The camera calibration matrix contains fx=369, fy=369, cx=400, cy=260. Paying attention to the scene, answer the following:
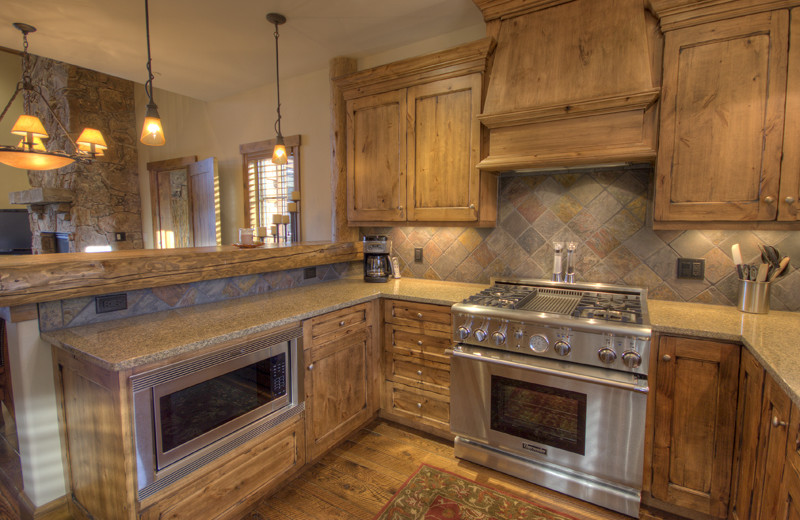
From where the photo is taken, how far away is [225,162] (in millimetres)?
4488

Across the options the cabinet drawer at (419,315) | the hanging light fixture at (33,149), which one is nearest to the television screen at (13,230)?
the hanging light fixture at (33,149)

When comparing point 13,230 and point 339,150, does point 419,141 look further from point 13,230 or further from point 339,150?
point 13,230

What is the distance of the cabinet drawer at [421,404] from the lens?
2.38 meters

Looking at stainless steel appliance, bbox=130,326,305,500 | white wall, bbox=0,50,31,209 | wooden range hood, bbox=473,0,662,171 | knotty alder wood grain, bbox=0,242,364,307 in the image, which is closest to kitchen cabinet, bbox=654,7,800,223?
wooden range hood, bbox=473,0,662,171

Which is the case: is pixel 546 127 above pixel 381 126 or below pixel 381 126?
below

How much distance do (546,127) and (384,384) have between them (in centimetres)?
198

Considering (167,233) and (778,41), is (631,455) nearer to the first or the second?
(778,41)

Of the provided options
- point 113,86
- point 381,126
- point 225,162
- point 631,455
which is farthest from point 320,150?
point 113,86

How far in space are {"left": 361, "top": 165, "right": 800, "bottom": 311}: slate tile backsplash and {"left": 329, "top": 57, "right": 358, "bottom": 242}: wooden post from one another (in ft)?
2.75

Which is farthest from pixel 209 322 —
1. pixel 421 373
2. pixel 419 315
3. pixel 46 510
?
pixel 421 373

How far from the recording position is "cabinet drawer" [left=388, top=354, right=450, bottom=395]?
237 centimetres

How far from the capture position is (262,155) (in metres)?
4.13

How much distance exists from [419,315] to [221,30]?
2.60 metres

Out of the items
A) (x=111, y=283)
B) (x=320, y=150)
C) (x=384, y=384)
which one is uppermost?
(x=320, y=150)
